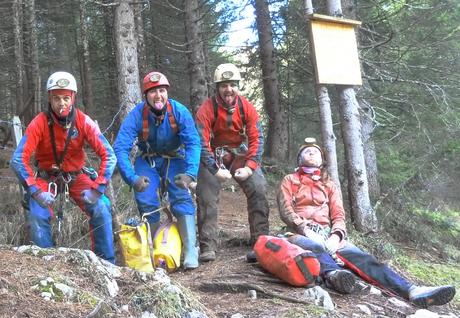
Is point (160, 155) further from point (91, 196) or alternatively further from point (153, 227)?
point (91, 196)

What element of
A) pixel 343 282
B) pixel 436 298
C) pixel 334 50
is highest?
pixel 334 50

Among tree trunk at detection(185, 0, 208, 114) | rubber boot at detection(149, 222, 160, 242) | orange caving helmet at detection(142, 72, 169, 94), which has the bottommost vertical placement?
rubber boot at detection(149, 222, 160, 242)

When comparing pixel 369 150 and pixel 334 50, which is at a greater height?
pixel 334 50

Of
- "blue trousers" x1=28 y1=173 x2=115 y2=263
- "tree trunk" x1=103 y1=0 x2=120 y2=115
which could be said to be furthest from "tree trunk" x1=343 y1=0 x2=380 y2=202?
"tree trunk" x1=103 y1=0 x2=120 y2=115

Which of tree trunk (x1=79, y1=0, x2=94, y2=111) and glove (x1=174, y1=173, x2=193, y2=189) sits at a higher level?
tree trunk (x1=79, y1=0, x2=94, y2=111)

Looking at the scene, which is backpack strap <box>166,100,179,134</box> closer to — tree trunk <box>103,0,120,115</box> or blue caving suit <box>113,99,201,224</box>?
blue caving suit <box>113,99,201,224</box>

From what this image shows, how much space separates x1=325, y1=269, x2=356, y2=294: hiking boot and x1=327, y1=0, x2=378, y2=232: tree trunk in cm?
248

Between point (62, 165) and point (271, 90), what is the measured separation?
33.1 ft

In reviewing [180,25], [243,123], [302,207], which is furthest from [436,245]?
[180,25]

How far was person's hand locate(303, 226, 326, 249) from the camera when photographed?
5.77m

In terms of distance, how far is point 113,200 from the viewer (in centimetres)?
769

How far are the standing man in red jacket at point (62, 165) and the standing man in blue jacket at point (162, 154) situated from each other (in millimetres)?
351

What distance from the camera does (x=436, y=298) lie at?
17.3 feet

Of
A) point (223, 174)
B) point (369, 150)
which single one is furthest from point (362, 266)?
point (369, 150)
